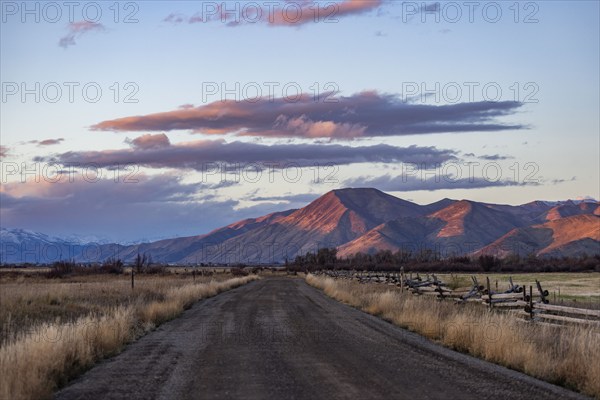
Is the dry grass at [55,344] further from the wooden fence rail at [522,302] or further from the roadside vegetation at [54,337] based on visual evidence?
the wooden fence rail at [522,302]

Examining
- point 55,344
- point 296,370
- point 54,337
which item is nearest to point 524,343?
point 296,370

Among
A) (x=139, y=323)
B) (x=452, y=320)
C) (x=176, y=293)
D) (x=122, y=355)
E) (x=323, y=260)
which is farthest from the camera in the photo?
(x=323, y=260)

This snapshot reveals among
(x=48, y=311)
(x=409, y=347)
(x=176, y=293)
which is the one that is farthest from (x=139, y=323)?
(x=176, y=293)

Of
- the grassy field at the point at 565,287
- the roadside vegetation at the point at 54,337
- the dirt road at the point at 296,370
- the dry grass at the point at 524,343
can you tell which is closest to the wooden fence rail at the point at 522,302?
Result: the dry grass at the point at 524,343

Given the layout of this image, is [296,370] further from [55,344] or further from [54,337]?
[54,337]

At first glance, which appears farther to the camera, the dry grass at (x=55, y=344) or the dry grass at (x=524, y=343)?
the dry grass at (x=524, y=343)

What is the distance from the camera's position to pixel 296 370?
13633 millimetres

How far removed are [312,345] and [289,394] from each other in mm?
6970

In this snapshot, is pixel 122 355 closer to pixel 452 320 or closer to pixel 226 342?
pixel 226 342

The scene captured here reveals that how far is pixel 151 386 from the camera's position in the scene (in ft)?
38.9

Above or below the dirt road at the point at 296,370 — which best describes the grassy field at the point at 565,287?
below

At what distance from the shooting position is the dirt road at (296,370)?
444 inches

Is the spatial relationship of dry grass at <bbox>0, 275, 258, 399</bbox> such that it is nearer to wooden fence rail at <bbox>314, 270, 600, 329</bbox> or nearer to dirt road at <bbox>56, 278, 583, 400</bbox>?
dirt road at <bbox>56, 278, 583, 400</bbox>

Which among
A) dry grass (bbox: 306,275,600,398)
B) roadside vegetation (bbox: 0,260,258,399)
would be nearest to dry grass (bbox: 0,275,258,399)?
roadside vegetation (bbox: 0,260,258,399)
